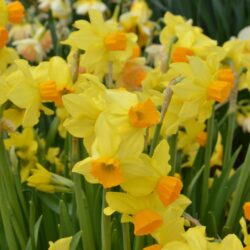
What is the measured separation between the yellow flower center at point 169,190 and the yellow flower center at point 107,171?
0.09 metres

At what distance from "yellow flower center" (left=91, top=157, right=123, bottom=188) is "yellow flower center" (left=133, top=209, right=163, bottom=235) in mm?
89

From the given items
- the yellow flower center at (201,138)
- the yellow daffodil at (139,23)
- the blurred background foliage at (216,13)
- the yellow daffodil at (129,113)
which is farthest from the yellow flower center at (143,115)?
the blurred background foliage at (216,13)

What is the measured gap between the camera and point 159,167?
1000 mm

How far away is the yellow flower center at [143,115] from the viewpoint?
0.91 meters

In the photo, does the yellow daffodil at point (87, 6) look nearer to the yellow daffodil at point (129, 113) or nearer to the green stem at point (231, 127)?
the green stem at point (231, 127)

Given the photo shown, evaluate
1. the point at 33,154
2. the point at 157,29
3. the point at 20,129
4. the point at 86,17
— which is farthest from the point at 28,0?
the point at 33,154

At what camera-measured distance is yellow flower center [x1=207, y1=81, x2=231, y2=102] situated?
1166 mm

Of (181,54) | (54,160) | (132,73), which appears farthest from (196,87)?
(54,160)

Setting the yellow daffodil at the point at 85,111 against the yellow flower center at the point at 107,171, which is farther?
the yellow daffodil at the point at 85,111

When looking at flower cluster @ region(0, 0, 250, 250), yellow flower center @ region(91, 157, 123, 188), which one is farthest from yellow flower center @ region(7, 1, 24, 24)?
yellow flower center @ region(91, 157, 123, 188)

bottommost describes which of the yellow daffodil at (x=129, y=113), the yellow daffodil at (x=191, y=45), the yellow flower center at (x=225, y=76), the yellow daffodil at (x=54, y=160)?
the yellow daffodil at (x=54, y=160)

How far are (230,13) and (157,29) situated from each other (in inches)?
22.5

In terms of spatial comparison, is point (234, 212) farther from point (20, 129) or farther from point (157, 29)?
point (157, 29)

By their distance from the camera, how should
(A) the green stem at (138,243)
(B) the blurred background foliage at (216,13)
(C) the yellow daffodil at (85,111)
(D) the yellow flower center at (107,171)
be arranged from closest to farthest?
(D) the yellow flower center at (107,171) → (C) the yellow daffodil at (85,111) → (A) the green stem at (138,243) → (B) the blurred background foliage at (216,13)
